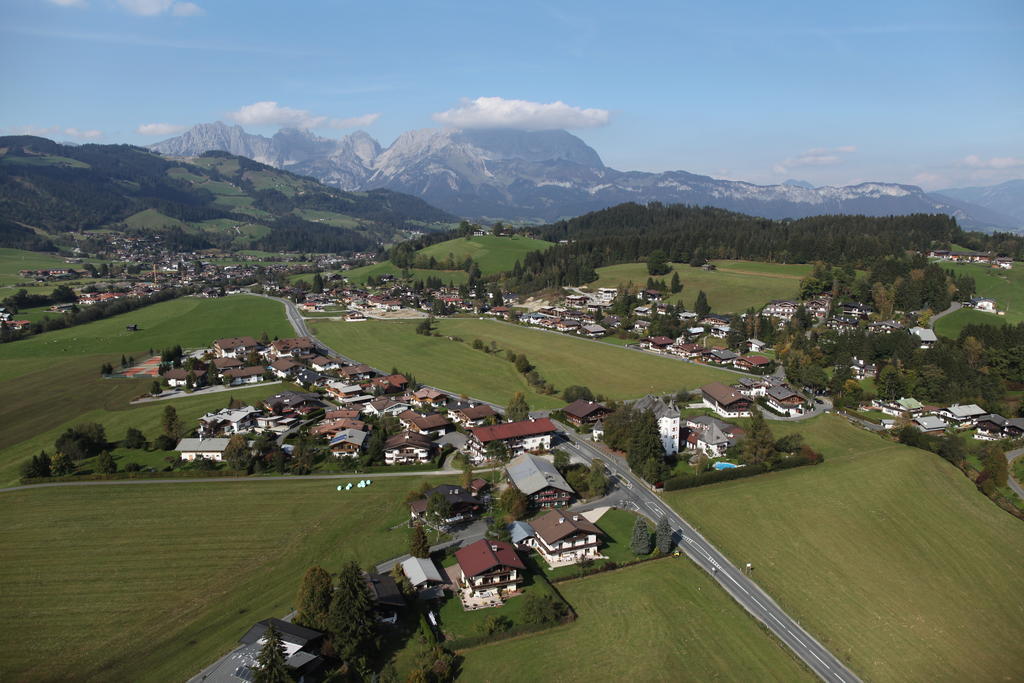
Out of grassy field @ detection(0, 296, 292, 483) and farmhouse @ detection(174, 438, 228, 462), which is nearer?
farmhouse @ detection(174, 438, 228, 462)

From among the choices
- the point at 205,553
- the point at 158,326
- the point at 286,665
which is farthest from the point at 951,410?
the point at 158,326

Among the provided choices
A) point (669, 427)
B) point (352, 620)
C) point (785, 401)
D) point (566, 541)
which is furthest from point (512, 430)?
point (785, 401)

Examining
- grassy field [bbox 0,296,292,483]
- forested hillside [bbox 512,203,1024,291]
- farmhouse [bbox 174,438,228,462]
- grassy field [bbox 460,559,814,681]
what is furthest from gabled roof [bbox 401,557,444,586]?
forested hillside [bbox 512,203,1024,291]

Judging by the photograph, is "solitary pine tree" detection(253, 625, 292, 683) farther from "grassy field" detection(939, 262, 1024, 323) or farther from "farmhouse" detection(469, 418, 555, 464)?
"grassy field" detection(939, 262, 1024, 323)

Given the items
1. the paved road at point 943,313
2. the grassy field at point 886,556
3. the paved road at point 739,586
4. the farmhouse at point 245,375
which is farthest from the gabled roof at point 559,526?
the paved road at point 943,313

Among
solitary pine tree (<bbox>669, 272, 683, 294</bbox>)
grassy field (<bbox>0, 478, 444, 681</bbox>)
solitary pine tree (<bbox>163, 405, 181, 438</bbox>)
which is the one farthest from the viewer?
solitary pine tree (<bbox>669, 272, 683, 294</bbox>)

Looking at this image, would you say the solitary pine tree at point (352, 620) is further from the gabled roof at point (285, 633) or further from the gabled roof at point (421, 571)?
the gabled roof at point (421, 571)
